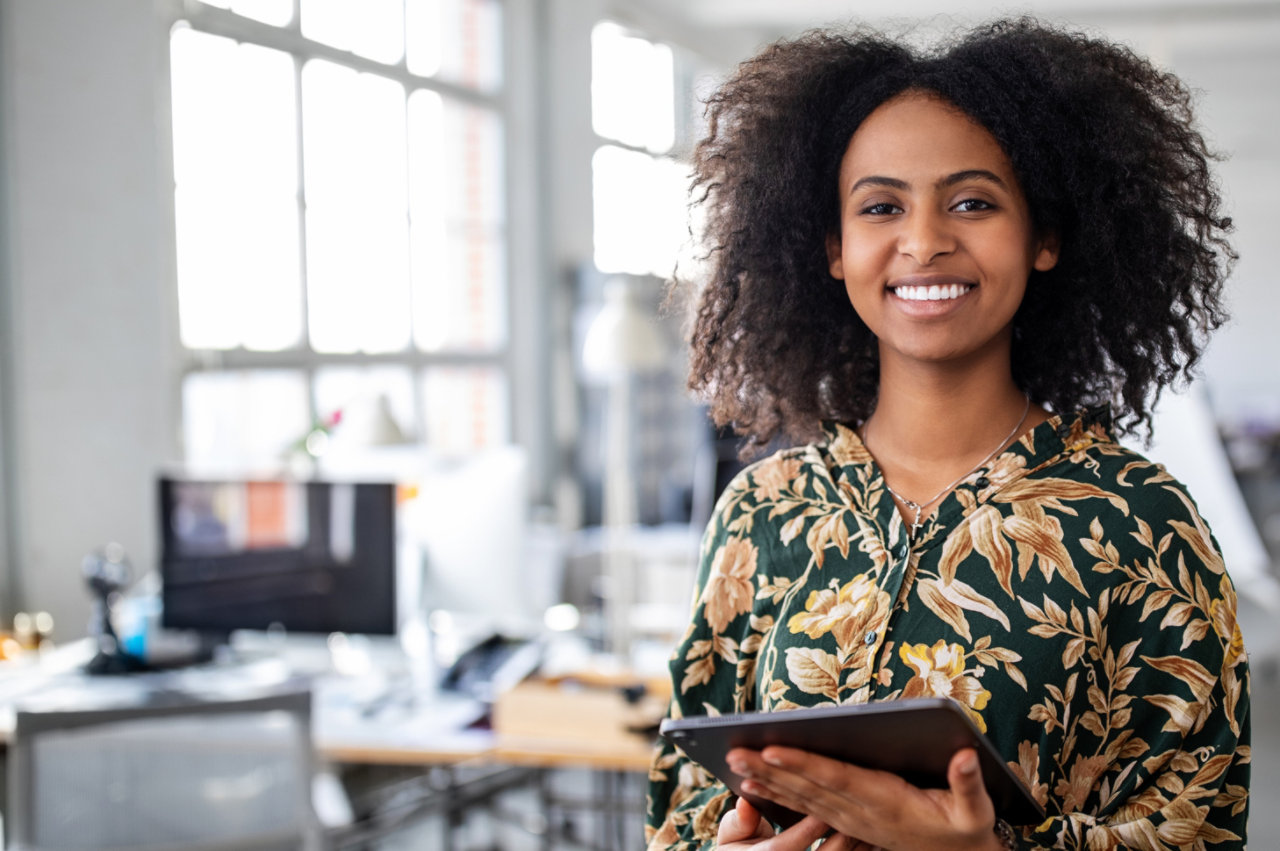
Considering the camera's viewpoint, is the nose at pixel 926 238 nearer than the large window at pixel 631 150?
Yes

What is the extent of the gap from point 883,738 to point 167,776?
1.34 metres

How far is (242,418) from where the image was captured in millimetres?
4254

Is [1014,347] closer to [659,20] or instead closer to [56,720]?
[56,720]

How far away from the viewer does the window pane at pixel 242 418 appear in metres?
3.97

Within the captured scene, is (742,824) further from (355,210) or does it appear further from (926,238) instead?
(355,210)

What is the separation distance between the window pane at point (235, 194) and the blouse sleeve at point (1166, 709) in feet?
11.8

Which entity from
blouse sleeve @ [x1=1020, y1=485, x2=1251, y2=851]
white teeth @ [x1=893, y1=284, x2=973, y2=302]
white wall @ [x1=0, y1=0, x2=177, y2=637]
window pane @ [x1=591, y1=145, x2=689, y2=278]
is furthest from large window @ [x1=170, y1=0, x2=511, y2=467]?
blouse sleeve @ [x1=1020, y1=485, x2=1251, y2=851]

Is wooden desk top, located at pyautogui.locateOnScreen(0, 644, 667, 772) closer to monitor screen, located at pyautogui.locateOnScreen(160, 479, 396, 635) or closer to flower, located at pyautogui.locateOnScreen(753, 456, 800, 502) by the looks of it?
monitor screen, located at pyautogui.locateOnScreen(160, 479, 396, 635)

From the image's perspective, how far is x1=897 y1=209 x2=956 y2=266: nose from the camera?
1048mm

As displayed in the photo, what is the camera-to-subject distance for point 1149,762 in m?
0.96

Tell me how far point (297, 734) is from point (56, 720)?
0.35 metres

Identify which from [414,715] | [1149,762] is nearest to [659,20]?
[414,715]

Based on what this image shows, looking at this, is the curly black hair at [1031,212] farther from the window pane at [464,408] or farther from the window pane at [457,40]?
the window pane at [457,40]

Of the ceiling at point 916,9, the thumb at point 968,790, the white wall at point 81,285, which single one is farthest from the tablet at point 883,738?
the ceiling at point 916,9
